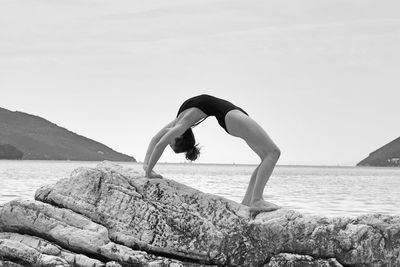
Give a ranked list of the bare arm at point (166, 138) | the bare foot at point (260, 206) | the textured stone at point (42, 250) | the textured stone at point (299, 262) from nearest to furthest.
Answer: the textured stone at point (42, 250)
the textured stone at point (299, 262)
the bare foot at point (260, 206)
the bare arm at point (166, 138)

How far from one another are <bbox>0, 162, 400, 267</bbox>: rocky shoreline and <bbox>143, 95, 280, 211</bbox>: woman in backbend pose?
1.28ft

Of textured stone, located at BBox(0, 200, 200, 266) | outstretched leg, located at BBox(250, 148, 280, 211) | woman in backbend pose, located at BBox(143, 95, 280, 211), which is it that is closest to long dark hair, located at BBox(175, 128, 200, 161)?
woman in backbend pose, located at BBox(143, 95, 280, 211)

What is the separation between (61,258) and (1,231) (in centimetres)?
148

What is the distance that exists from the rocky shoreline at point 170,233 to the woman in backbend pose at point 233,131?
39 centimetres

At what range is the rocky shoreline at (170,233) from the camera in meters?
11.7

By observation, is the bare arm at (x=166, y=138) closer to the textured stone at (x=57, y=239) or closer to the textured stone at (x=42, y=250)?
the textured stone at (x=57, y=239)

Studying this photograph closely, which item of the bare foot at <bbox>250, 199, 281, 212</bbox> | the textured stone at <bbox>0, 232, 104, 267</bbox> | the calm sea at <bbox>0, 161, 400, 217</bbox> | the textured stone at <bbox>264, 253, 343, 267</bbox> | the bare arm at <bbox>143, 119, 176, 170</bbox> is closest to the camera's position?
the textured stone at <bbox>0, 232, 104, 267</bbox>

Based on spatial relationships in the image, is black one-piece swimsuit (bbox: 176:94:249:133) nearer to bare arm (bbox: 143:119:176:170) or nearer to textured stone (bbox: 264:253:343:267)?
bare arm (bbox: 143:119:176:170)

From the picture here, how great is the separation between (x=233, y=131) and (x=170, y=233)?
6.53 ft

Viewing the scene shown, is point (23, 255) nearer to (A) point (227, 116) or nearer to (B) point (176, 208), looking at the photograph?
(B) point (176, 208)

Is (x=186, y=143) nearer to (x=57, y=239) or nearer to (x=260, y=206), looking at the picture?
(x=260, y=206)

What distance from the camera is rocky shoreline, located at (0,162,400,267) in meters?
11.7

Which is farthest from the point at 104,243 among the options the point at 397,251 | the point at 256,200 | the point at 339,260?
the point at 397,251

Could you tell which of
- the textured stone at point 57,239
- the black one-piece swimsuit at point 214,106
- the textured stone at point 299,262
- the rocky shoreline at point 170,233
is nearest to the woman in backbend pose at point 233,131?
the black one-piece swimsuit at point 214,106
